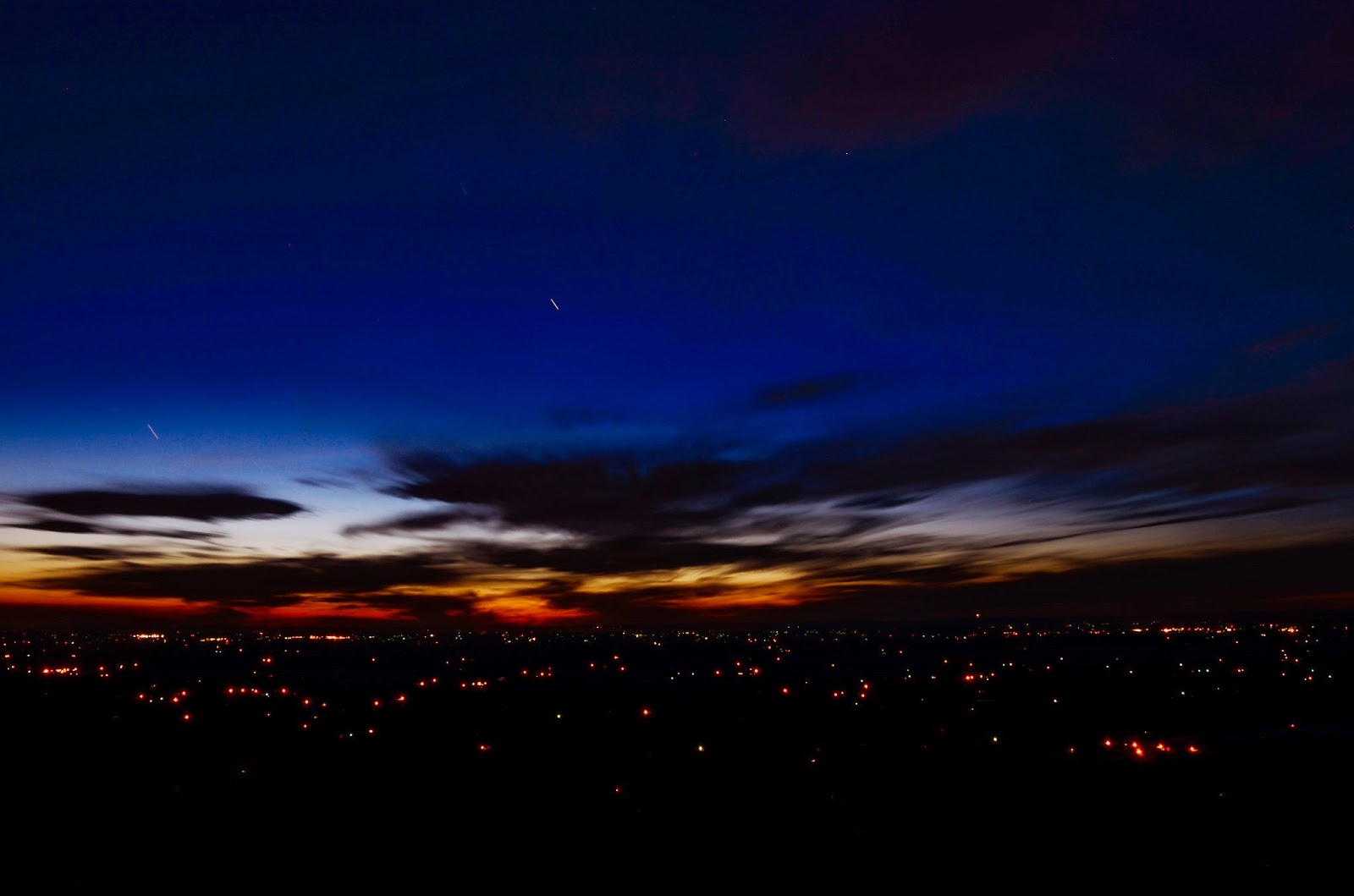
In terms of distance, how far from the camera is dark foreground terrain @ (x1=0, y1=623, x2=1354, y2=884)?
1773 inches

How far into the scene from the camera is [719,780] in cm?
6600

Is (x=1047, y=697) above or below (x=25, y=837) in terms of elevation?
below

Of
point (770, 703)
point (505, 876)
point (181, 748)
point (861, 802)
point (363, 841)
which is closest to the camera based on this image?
point (505, 876)

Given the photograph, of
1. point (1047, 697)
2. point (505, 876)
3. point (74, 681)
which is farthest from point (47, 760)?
point (1047, 697)

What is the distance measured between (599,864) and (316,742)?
2429 inches

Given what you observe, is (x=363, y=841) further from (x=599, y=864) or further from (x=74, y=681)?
(x=74, y=681)

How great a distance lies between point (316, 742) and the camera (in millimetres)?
90562

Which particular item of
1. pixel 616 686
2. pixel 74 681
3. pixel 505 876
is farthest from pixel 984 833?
pixel 74 681

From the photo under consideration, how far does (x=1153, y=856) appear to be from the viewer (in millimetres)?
42219

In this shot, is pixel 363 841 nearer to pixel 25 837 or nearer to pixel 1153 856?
pixel 25 837

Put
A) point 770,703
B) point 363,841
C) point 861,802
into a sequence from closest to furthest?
point 363,841, point 861,802, point 770,703

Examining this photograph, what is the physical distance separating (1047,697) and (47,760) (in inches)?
5182

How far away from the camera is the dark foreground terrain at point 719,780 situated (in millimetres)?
45031

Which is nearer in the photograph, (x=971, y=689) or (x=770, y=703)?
(x=770, y=703)
